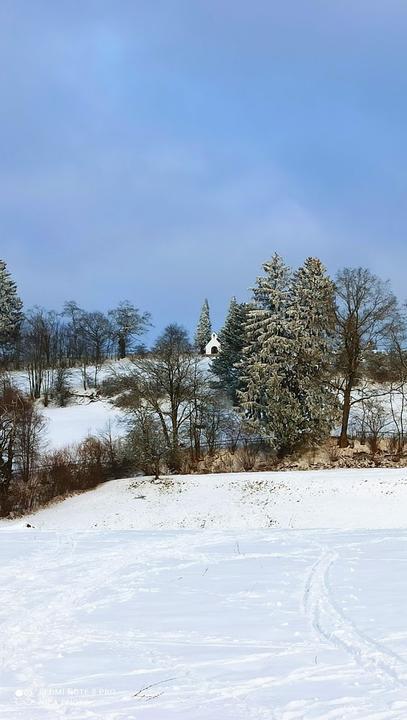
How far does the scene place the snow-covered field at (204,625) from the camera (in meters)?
5.24

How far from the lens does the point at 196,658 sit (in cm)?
638

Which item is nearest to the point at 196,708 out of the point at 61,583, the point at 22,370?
the point at 61,583

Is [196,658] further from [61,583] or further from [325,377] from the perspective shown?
[325,377]

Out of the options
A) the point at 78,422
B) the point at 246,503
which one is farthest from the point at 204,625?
the point at 78,422

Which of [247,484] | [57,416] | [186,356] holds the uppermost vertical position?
[186,356]

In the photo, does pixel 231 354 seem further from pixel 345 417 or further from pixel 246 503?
pixel 246 503

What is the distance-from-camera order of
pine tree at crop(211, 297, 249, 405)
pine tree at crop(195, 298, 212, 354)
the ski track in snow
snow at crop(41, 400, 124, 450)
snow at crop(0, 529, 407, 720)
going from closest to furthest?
snow at crop(0, 529, 407, 720) → the ski track in snow → snow at crop(41, 400, 124, 450) → pine tree at crop(211, 297, 249, 405) → pine tree at crop(195, 298, 212, 354)

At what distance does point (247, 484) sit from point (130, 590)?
22.2 metres

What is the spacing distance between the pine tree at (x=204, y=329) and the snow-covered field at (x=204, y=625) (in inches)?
3452

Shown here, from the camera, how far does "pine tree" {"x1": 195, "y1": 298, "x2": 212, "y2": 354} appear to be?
104312 mm

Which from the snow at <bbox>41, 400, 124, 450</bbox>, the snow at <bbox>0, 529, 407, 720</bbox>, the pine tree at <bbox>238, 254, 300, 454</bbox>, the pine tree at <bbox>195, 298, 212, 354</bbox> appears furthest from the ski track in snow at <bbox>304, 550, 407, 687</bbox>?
Result: the pine tree at <bbox>195, 298, 212, 354</bbox>

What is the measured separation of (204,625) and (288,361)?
3090cm

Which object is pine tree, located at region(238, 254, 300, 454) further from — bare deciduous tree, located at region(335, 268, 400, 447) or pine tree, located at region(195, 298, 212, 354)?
pine tree, located at region(195, 298, 212, 354)

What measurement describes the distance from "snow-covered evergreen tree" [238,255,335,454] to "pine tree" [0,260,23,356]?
49.3 meters
